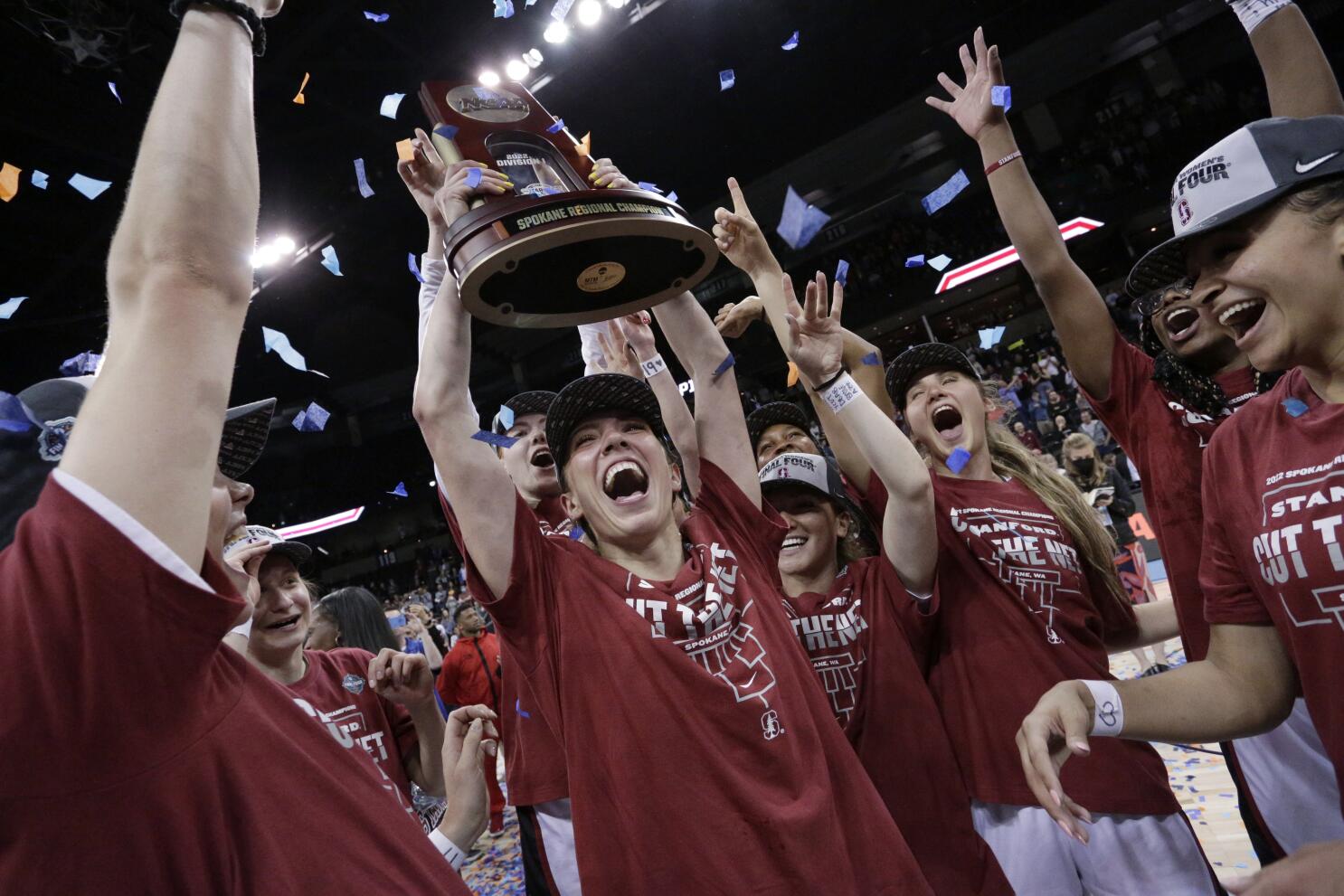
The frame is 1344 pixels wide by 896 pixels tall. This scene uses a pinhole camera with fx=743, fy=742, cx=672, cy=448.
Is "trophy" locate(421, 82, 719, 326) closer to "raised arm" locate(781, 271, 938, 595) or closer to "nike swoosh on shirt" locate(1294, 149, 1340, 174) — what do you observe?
"raised arm" locate(781, 271, 938, 595)

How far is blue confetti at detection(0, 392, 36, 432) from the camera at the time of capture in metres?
0.82

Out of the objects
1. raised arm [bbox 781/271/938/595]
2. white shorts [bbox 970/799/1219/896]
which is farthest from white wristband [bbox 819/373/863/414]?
white shorts [bbox 970/799/1219/896]

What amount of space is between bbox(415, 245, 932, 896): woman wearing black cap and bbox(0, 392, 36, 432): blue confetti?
2.34 ft

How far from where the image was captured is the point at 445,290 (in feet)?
5.20

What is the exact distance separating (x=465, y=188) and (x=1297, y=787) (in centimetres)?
229

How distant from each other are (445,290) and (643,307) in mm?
425

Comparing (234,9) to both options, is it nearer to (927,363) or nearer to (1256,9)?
(927,363)

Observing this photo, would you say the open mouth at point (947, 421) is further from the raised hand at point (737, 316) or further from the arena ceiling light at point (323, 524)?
the arena ceiling light at point (323, 524)

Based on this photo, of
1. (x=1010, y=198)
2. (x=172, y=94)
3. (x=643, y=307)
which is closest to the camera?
(x=172, y=94)

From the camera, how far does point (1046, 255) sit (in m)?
2.04

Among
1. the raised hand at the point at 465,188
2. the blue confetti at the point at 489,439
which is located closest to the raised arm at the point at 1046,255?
the raised hand at the point at 465,188

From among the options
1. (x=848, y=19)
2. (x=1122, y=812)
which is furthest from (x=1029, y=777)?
(x=848, y=19)

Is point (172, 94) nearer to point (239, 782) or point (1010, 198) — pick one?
point (239, 782)

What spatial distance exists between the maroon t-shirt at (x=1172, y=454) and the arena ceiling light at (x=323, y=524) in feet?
58.1
